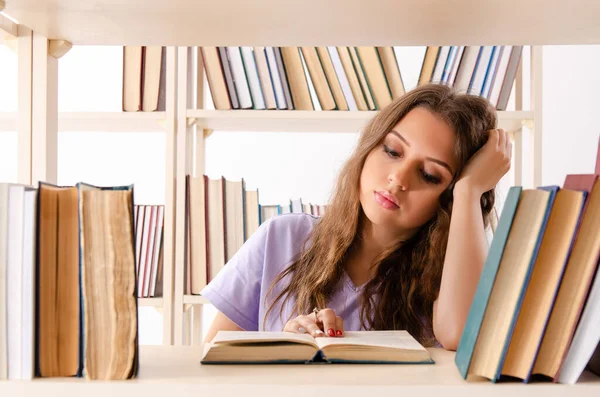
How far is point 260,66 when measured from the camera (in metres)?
2.04

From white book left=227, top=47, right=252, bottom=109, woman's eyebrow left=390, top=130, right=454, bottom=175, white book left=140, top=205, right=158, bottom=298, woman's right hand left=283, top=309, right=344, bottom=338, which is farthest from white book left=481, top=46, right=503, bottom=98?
woman's right hand left=283, top=309, right=344, bottom=338

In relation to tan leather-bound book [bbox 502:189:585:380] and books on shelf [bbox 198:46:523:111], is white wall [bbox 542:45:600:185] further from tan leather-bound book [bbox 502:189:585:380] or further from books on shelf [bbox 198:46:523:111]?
tan leather-bound book [bbox 502:189:585:380]

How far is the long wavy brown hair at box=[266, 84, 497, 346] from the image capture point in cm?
→ 129

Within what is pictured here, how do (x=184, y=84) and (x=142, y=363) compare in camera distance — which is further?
(x=184, y=84)

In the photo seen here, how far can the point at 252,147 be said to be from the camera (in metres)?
2.55

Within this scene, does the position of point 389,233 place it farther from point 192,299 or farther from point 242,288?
point 192,299

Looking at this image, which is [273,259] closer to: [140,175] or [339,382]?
[339,382]

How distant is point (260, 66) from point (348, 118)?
0.32 m

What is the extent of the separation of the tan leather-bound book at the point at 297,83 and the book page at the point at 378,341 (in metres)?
1.35

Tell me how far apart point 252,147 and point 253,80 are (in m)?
0.55

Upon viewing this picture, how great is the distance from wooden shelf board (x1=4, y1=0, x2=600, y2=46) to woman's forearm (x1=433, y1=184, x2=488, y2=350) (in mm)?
326

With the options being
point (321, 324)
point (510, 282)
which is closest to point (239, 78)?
point (321, 324)

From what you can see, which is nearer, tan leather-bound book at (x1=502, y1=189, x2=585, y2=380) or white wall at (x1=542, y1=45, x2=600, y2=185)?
tan leather-bound book at (x1=502, y1=189, x2=585, y2=380)

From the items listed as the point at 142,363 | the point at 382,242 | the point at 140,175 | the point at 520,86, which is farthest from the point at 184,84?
the point at 142,363
